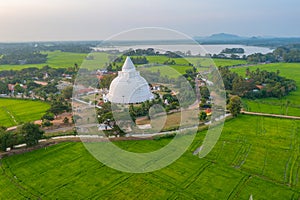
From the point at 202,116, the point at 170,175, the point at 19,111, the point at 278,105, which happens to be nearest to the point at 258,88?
the point at 278,105

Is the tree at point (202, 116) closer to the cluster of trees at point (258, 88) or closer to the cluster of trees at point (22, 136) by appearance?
the cluster of trees at point (258, 88)

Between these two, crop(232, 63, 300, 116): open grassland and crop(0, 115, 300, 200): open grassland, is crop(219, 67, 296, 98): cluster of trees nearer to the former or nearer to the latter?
crop(232, 63, 300, 116): open grassland

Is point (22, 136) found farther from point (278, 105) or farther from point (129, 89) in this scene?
point (278, 105)

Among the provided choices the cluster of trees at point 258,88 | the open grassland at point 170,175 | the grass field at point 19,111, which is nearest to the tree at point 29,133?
the open grassland at point 170,175

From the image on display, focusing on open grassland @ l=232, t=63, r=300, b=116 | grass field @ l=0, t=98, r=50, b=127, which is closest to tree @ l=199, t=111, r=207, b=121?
open grassland @ l=232, t=63, r=300, b=116

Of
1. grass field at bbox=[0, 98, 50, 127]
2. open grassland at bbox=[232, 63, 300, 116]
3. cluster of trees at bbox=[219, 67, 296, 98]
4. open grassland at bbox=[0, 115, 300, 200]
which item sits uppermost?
cluster of trees at bbox=[219, 67, 296, 98]

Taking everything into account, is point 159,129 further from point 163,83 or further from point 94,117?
point 163,83

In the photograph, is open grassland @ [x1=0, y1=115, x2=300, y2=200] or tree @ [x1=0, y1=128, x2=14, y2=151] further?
tree @ [x1=0, y1=128, x2=14, y2=151]
